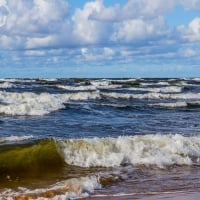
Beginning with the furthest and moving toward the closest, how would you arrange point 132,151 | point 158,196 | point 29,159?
1. point 132,151
2. point 29,159
3. point 158,196

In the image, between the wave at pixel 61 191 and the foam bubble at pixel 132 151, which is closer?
the wave at pixel 61 191

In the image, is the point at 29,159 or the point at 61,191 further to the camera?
the point at 29,159

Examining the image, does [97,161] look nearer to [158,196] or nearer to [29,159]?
[29,159]

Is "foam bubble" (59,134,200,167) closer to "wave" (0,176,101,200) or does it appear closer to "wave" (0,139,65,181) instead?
"wave" (0,139,65,181)

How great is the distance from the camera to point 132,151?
1305cm

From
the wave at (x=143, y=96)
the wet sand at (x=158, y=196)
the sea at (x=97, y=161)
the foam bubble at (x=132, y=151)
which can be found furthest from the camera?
the wave at (x=143, y=96)

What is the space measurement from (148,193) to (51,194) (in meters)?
1.67

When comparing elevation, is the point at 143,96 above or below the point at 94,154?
below

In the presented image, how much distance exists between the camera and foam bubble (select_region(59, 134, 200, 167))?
485 inches

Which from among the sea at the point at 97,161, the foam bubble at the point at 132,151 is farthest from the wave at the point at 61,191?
the foam bubble at the point at 132,151

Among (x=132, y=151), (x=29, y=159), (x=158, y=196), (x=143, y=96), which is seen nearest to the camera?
(x=158, y=196)

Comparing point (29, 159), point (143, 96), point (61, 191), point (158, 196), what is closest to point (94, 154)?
point (29, 159)

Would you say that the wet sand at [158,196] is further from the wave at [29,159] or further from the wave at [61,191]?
the wave at [29,159]

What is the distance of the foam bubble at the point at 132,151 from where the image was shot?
40.4ft
